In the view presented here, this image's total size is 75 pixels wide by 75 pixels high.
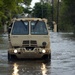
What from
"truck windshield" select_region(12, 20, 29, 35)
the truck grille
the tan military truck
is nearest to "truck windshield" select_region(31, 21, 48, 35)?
the tan military truck

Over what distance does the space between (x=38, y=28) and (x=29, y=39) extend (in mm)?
835

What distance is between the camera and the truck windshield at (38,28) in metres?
21.7

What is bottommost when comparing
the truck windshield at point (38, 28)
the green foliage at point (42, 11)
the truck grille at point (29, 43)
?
the green foliage at point (42, 11)

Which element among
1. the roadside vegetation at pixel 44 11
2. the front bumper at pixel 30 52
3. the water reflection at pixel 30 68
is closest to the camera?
the water reflection at pixel 30 68

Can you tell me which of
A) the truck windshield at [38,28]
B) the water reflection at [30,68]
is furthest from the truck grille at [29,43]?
the water reflection at [30,68]

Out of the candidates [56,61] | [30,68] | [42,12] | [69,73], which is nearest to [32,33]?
[56,61]

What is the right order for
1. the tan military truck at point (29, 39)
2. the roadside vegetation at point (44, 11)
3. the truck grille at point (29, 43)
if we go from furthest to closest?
the roadside vegetation at point (44, 11) → the truck grille at point (29, 43) → the tan military truck at point (29, 39)

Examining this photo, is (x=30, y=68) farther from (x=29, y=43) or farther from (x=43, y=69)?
(x=29, y=43)

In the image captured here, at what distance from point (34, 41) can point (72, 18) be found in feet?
152

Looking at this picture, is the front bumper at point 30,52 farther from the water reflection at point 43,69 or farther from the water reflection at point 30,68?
the water reflection at point 43,69

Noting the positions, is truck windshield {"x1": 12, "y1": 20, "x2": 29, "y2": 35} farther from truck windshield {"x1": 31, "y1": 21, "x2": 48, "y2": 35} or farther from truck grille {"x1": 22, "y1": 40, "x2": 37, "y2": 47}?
truck grille {"x1": 22, "y1": 40, "x2": 37, "y2": 47}

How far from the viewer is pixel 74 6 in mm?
64125

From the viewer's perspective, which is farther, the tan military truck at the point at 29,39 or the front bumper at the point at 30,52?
the tan military truck at the point at 29,39

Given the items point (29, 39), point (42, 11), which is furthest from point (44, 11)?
point (29, 39)
